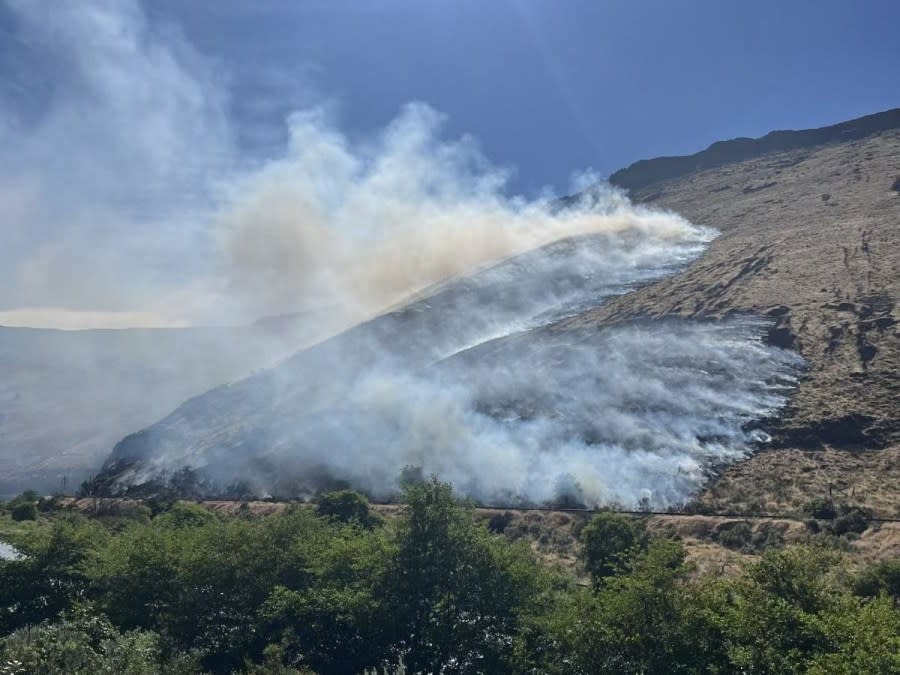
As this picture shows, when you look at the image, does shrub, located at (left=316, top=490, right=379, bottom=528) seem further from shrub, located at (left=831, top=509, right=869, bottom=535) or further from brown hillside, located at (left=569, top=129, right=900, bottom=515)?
shrub, located at (left=831, top=509, right=869, bottom=535)

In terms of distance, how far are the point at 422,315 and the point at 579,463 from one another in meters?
62.2

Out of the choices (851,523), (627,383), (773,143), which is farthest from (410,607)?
(773,143)

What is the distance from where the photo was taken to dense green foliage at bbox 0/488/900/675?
16250 mm

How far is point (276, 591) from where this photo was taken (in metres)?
24.0

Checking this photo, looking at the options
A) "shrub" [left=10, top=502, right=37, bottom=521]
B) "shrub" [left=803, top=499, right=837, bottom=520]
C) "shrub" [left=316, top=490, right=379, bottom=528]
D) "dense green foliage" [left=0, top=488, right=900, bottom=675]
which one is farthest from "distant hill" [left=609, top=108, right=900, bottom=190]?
"shrub" [left=10, top=502, right=37, bottom=521]

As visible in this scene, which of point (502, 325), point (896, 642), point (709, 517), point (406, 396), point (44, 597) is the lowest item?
point (709, 517)

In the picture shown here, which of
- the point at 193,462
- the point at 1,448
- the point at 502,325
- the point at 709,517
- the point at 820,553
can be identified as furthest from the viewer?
the point at 1,448

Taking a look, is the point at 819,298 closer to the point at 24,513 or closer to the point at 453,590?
the point at 453,590

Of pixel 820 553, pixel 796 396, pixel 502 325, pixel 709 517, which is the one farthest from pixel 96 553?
pixel 502 325

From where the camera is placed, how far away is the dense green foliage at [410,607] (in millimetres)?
16250

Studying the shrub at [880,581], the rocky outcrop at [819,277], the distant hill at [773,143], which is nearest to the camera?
the shrub at [880,581]

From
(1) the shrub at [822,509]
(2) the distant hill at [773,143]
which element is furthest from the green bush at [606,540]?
(2) the distant hill at [773,143]

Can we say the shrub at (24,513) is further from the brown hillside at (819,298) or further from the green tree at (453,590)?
the brown hillside at (819,298)

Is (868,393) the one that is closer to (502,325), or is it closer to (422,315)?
(502,325)
